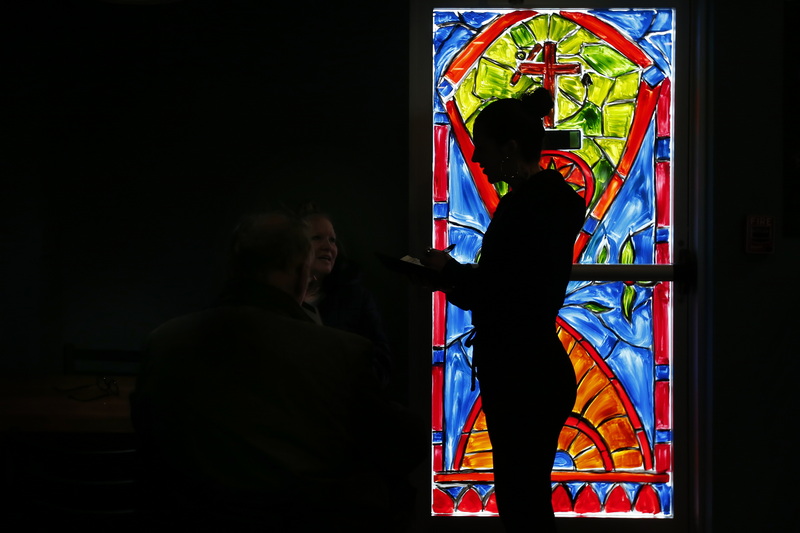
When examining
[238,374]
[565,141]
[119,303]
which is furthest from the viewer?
[119,303]

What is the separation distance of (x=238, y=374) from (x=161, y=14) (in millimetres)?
2192

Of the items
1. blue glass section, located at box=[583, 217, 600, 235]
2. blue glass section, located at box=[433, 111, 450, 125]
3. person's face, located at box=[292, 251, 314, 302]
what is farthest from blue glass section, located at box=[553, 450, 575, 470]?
person's face, located at box=[292, 251, 314, 302]

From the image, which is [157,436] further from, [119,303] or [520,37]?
[520,37]

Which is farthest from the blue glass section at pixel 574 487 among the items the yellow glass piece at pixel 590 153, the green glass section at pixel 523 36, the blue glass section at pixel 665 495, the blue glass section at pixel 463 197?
the green glass section at pixel 523 36

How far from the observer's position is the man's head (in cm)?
154

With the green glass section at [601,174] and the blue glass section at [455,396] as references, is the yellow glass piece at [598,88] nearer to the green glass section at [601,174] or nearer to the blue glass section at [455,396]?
the green glass section at [601,174]

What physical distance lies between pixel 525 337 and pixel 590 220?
3.44 ft

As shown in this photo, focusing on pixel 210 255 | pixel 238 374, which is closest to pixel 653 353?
pixel 210 255

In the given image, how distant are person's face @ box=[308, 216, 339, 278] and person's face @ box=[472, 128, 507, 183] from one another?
0.67 meters

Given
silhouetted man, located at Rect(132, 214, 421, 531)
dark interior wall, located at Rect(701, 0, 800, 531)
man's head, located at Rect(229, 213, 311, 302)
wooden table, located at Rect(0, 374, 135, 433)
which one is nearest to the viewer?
silhouetted man, located at Rect(132, 214, 421, 531)

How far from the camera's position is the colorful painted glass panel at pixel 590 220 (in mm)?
2943

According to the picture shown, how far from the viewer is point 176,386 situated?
4.53ft

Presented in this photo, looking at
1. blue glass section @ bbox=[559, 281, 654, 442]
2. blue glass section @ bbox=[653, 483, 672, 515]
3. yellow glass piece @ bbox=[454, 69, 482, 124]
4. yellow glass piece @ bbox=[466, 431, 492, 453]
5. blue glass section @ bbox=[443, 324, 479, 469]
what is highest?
yellow glass piece @ bbox=[454, 69, 482, 124]

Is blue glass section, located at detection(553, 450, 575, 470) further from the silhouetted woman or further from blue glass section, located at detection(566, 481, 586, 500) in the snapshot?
the silhouetted woman
